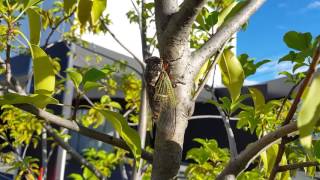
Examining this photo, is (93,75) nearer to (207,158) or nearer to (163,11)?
(163,11)

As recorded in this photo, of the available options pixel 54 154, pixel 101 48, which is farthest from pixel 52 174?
pixel 101 48

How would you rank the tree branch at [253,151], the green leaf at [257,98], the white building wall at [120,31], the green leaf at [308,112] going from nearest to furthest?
the green leaf at [308,112], the tree branch at [253,151], the green leaf at [257,98], the white building wall at [120,31]

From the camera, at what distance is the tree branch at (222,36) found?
638 mm

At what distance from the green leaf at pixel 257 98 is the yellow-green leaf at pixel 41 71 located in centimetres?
45

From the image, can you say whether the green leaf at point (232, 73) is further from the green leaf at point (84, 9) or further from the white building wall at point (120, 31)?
the white building wall at point (120, 31)

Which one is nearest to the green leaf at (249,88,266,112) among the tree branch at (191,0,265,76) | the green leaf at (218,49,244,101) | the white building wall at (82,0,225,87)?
the green leaf at (218,49,244,101)

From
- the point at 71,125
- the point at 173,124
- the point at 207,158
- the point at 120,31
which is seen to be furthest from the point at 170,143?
the point at 120,31

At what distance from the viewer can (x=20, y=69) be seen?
20.5 ft

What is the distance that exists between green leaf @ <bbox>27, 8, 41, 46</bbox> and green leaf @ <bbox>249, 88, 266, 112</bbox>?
47 cm

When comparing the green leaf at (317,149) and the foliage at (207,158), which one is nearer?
the green leaf at (317,149)

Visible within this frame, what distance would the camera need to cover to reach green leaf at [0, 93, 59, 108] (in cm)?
54

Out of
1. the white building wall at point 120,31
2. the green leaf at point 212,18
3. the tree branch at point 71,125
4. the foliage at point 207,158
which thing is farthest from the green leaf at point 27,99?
the white building wall at point 120,31

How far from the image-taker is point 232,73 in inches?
29.3

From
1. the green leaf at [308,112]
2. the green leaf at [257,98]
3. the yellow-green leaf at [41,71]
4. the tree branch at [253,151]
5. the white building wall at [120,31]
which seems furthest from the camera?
the white building wall at [120,31]
